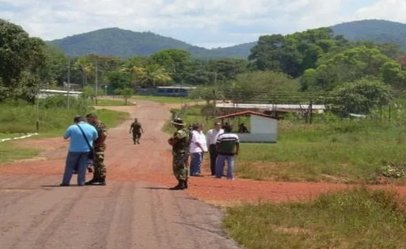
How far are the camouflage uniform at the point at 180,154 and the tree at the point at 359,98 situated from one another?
57.1 metres

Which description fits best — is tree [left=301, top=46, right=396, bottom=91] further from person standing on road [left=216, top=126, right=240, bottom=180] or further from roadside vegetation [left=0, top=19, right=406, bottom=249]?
person standing on road [left=216, top=126, right=240, bottom=180]

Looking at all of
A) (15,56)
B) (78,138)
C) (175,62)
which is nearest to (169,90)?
(175,62)

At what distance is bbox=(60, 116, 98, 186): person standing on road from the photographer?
16094mm

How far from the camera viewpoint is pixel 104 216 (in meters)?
11.4

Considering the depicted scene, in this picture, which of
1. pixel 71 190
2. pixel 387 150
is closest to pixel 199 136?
pixel 71 190

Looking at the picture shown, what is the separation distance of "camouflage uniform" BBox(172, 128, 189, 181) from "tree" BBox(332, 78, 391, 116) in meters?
57.1

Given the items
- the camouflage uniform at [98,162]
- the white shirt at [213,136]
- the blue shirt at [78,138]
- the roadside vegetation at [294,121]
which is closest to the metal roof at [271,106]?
the roadside vegetation at [294,121]

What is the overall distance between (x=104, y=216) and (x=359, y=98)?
64.1m

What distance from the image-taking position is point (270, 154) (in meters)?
30.8

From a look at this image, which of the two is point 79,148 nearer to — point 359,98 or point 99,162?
point 99,162

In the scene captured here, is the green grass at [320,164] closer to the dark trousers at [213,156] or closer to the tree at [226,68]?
the dark trousers at [213,156]

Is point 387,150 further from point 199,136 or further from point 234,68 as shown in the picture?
point 234,68

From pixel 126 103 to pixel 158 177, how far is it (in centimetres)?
9089

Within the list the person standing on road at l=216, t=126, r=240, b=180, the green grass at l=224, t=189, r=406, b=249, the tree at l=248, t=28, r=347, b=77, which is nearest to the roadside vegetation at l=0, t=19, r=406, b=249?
the green grass at l=224, t=189, r=406, b=249
